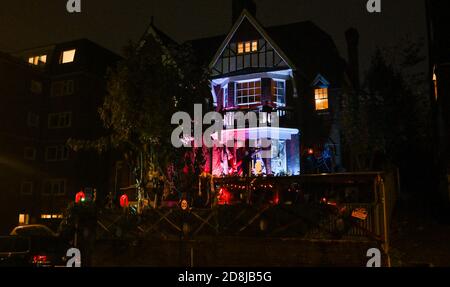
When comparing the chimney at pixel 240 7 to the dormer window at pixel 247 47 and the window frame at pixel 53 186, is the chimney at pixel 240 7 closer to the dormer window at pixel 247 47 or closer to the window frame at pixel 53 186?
the dormer window at pixel 247 47

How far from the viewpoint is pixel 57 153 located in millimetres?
36156

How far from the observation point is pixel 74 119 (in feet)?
117

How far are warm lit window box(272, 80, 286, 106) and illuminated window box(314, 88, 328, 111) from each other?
259cm

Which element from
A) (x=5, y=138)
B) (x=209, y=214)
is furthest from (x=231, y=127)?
(x=5, y=138)

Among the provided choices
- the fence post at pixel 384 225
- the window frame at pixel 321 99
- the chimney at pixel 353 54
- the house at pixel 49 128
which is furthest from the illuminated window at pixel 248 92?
the house at pixel 49 128

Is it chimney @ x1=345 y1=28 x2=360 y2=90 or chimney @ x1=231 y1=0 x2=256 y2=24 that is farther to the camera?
chimney @ x1=345 y1=28 x2=360 y2=90

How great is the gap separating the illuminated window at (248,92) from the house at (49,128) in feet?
49.4

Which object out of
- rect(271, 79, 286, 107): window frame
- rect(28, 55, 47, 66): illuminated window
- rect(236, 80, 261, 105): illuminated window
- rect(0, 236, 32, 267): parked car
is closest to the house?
rect(28, 55, 47, 66): illuminated window

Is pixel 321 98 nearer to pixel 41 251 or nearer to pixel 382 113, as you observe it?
pixel 382 113

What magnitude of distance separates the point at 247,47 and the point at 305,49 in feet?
16.1

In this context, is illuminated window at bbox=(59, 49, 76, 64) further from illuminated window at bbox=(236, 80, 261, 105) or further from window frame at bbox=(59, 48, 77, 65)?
illuminated window at bbox=(236, 80, 261, 105)

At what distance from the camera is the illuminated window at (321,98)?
2845 cm

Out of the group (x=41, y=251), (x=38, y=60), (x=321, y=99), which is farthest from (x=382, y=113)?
(x=38, y=60)

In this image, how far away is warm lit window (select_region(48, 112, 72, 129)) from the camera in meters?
36.2
